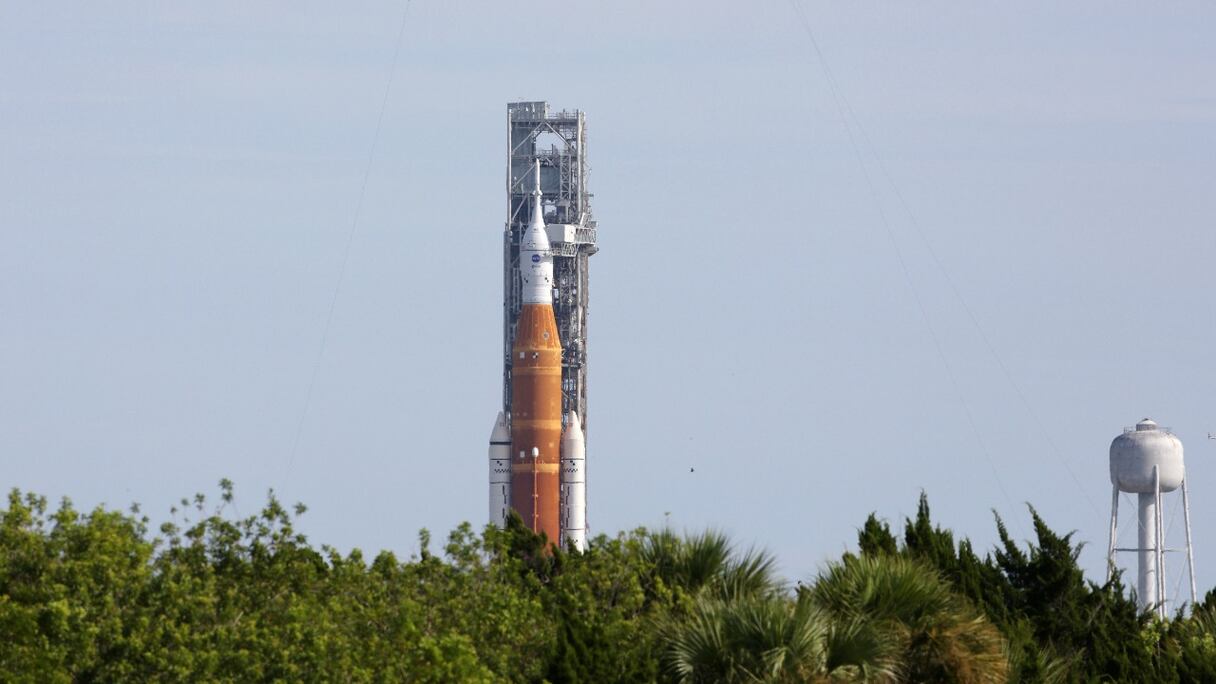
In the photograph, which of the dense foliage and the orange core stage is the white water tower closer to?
the orange core stage

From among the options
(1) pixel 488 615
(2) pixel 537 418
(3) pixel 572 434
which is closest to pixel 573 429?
(3) pixel 572 434

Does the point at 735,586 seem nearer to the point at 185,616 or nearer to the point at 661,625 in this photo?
the point at 661,625

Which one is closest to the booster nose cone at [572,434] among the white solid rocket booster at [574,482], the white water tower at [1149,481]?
the white solid rocket booster at [574,482]

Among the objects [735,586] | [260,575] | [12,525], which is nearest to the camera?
[735,586]

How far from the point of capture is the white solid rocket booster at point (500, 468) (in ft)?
368

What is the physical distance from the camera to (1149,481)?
101 m

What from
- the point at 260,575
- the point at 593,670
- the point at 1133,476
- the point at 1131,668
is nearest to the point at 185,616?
the point at 260,575

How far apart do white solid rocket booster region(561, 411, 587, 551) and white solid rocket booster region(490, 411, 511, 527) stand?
8.47ft

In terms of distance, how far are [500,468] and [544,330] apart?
7.06m

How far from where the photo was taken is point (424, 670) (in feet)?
119

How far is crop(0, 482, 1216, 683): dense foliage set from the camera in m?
32.0

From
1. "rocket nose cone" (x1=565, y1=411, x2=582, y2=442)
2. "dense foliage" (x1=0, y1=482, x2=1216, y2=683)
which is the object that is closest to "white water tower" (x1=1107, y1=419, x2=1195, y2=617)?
"rocket nose cone" (x1=565, y1=411, x2=582, y2=442)

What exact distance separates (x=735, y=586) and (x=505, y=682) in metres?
3.66

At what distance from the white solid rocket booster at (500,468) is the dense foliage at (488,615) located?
64124 millimetres
